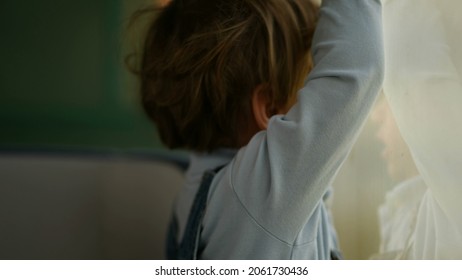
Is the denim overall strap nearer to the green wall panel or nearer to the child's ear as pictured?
the child's ear

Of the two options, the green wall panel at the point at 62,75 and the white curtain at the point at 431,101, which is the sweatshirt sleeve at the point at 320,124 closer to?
the white curtain at the point at 431,101

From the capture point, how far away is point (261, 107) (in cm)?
67

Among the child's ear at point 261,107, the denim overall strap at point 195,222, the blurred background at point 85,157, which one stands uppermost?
the child's ear at point 261,107

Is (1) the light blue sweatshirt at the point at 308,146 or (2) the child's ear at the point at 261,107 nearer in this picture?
(1) the light blue sweatshirt at the point at 308,146

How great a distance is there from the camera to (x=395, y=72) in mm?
567

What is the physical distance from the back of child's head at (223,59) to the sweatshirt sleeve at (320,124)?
71 millimetres

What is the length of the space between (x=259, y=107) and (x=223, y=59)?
73mm

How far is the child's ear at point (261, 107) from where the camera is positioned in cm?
67

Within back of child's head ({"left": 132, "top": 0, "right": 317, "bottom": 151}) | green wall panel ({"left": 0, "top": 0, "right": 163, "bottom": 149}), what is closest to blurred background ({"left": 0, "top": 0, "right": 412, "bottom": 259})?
green wall panel ({"left": 0, "top": 0, "right": 163, "bottom": 149})

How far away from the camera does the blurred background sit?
75cm

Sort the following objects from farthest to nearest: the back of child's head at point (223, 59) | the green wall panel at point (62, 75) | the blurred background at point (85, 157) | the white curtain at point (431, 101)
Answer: the green wall panel at point (62, 75), the blurred background at point (85, 157), the back of child's head at point (223, 59), the white curtain at point (431, 101)

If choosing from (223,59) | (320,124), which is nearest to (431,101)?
(320,124)

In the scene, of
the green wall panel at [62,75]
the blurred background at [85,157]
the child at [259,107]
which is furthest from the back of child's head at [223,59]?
the green wall panel at [62,75]

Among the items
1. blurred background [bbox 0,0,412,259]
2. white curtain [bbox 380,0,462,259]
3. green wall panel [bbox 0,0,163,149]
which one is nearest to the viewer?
white curtain [bbox 380,0,462,259]
